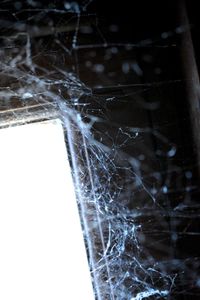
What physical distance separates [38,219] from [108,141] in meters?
0.26

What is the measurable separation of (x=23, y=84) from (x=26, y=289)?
515 mm

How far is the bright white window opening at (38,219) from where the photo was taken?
809 millimetres

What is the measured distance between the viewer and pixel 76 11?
2.63 ft

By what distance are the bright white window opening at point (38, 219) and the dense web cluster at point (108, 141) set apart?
3 cm

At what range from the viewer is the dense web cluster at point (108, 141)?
2.62ft

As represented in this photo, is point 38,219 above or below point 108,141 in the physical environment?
below

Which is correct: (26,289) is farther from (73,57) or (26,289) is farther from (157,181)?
(73,57)

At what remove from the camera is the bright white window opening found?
2.65ft

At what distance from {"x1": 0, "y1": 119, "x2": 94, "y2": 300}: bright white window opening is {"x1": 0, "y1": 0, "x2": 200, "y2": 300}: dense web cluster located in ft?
0.11

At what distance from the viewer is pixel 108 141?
2.67 feet

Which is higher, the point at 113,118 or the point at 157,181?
the point at 113,118

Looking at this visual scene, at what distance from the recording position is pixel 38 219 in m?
0.82

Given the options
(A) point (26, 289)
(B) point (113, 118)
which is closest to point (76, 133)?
(B) point (113, 118)

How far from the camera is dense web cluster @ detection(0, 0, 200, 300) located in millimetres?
798
